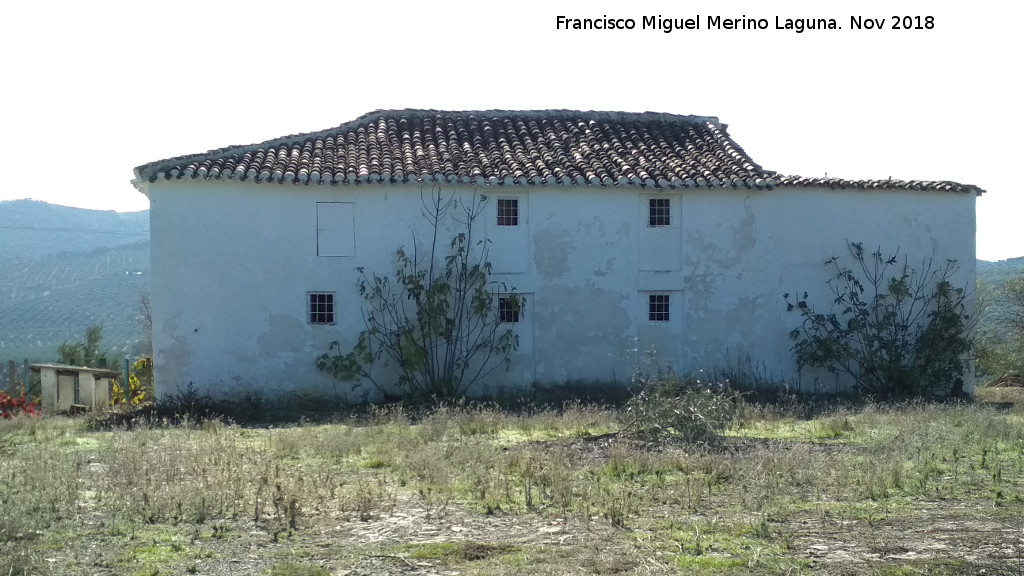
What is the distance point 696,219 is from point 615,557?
14275 millimetres

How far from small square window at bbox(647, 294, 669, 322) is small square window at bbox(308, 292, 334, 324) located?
20.8ft

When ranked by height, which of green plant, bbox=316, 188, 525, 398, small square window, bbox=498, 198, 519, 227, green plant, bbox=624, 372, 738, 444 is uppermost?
small square window, bbox=498, 198, 519, 227

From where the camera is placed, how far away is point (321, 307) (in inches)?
774

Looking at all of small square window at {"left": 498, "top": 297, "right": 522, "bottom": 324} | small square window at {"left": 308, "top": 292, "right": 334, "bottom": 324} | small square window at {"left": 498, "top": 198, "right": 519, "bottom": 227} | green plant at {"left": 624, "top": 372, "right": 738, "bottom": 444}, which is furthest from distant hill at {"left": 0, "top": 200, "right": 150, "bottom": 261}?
green plant at {"left": 624, "top": 372, "right": 738, "bottom": 444}

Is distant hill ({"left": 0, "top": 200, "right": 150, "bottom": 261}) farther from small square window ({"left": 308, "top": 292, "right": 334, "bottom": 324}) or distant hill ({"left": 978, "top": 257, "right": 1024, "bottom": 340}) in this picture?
small square window ({"left": 308, "top": 292, "right": 334, "bottom": 324})

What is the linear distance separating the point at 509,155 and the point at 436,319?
13.0 feet

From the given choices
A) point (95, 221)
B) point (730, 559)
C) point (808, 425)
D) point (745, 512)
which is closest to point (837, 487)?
point (745, 512)

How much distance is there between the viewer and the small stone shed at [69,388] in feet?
68.9

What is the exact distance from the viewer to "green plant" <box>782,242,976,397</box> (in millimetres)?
20625

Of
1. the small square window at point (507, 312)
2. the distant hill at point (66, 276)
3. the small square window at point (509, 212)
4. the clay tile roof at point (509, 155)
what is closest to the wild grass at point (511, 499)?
the small square window at point (507, 312)

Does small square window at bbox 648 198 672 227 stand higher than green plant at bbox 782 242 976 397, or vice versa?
small square window at bbox 648 198 672 227

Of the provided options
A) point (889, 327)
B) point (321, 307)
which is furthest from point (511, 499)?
point (889, 327)

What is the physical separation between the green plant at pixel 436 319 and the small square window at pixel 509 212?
0.51 metres

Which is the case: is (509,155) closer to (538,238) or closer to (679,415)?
(538,238)
